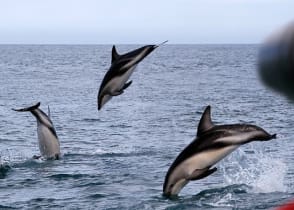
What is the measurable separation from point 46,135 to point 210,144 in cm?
1228

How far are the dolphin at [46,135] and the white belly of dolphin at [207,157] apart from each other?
11019 mm

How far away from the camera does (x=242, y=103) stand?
4756cm

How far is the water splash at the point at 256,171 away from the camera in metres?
17.0

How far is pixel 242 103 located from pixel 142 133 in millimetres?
17047

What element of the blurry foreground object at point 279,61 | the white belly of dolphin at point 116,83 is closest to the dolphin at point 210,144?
the white belly of dolphin at point 116,83

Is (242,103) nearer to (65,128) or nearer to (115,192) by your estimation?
(65,128)

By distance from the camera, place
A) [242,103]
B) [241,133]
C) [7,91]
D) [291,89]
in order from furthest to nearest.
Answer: [7,91], [242,103], [241,133], [291,89]

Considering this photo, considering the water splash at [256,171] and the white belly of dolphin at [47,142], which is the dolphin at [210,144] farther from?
the white belly of dolphin at [47,142]

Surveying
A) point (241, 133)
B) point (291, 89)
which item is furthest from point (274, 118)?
point (291, 89)

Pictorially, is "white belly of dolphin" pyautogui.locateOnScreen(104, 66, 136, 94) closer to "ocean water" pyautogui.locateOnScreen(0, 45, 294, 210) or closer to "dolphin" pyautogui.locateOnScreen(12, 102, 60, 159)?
"ocean water" pyautogui.locateOnScreen(0, 45, 294, 210)

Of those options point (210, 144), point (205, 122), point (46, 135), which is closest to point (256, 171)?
point (46, 135)

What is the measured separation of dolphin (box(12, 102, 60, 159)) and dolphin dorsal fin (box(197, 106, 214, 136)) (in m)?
11.4

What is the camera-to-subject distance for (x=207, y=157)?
29.2 feet

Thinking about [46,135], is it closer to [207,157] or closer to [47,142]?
[47,142]
